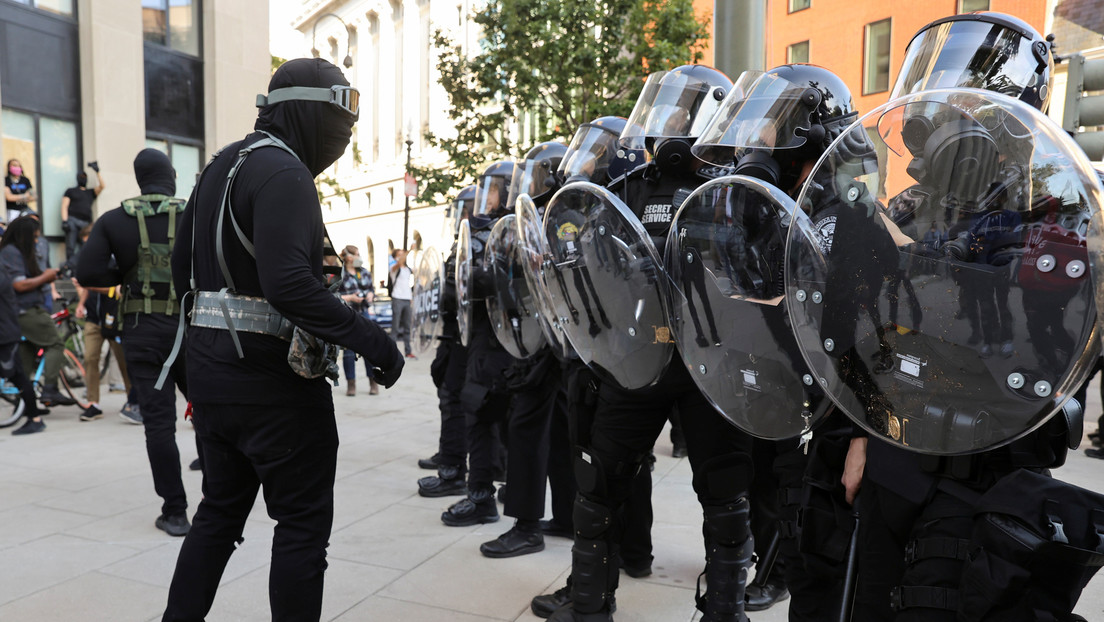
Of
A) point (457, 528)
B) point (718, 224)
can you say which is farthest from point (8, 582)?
point (718, 224)

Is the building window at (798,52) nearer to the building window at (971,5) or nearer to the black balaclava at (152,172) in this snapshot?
the building window at (971,5)

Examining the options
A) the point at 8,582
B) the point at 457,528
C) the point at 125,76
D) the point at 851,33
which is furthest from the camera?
the point at 851,33

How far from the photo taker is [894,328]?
162cm

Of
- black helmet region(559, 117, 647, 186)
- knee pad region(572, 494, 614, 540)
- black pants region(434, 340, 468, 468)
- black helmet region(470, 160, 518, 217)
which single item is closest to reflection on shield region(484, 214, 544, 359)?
black helmet region(559, 117, 647, 186)

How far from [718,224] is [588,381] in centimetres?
89

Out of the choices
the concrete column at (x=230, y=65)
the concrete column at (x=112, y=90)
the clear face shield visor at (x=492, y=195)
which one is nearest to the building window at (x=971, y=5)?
the concrete column at (x=230, y=65)

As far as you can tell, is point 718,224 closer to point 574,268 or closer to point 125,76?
point 574,268

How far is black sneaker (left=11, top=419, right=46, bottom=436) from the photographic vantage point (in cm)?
636

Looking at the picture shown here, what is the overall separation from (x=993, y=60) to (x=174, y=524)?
3.98 meters

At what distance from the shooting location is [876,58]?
2302 cm

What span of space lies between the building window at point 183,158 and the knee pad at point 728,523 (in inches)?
499

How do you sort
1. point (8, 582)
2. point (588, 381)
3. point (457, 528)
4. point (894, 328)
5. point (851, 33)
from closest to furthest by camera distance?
point (894, 328) < point (588, 381) < point (8, 582) < point (457, 528) < point (851, 33)

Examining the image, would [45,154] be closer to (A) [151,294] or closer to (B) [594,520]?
(A) [151,294]

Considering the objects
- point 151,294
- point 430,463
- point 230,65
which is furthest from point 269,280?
point 230,65
